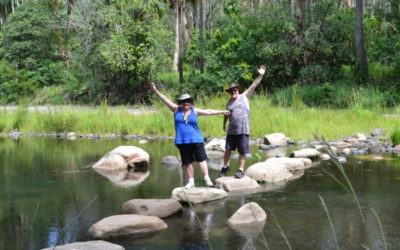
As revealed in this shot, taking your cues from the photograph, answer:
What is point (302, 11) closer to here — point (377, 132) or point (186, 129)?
point (377, 132)

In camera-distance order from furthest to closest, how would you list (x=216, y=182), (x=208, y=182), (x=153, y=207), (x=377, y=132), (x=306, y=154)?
(x=377, y=132)
(x=306, y=154)
(x=216, y=182)
(x=208, y=182)
(x=153, y=207)

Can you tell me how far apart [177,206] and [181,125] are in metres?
1.31

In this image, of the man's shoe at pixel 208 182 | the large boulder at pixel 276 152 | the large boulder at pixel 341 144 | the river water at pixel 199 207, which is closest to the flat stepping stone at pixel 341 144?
the large boulder at pixel 341 144

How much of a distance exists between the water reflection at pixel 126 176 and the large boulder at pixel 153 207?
2.17 metres

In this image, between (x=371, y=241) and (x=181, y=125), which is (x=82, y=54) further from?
(x=371, y=241)

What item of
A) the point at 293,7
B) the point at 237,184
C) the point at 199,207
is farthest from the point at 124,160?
the point at 293,7

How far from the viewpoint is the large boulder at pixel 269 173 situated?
908 centimetres

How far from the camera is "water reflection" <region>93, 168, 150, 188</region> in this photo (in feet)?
30.8

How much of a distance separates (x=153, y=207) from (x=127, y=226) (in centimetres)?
80

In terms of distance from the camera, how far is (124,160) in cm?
1110

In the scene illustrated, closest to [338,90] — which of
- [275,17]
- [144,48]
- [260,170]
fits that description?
[275,17]

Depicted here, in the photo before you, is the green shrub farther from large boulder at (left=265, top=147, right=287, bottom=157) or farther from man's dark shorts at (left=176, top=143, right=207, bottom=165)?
man's dark shorts at (left=176, top=143, right=207, bottom=165)

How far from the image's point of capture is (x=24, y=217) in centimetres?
690

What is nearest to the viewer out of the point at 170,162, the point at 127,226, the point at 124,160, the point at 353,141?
the point at 127,226
